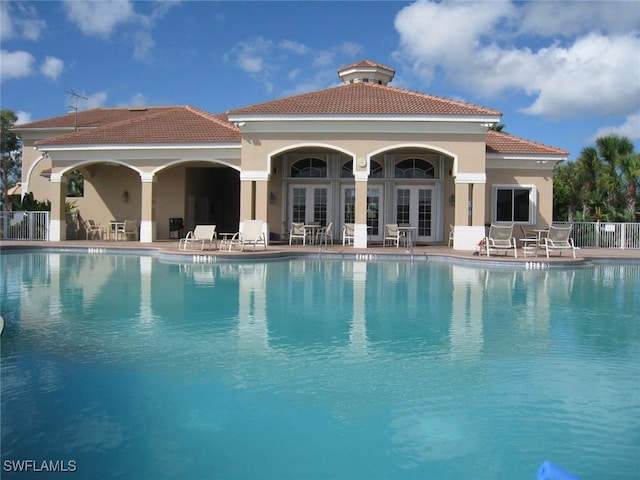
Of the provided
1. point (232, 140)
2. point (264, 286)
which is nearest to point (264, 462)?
point (264, 286)

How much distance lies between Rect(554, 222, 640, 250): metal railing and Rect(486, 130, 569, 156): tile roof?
3.12 meters

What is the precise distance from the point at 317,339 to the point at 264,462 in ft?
10.6

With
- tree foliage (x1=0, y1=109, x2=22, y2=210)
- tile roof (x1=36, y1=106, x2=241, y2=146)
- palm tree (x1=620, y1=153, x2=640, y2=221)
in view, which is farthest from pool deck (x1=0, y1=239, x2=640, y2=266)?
tree foliage (x1=0, y1=109, x2=22, y2=210)

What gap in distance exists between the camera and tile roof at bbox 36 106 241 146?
22.0 meters

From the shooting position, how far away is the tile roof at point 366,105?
19.5 metres

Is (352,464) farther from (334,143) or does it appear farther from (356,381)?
(334,143)

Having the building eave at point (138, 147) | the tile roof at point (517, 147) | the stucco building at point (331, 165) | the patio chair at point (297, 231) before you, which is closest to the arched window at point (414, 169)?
the stucco building at point (331, 165)

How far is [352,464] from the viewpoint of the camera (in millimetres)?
3906

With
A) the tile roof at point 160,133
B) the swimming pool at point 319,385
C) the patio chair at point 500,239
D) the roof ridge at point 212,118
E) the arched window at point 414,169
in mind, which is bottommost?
the swimming pool at point 319,385

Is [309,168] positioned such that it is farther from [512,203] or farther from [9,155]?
[9,155]

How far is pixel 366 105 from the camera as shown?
2038cm

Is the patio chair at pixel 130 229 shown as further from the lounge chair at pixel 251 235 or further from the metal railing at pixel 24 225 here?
the lounge chair at pixel 251 235

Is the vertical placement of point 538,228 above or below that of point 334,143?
below

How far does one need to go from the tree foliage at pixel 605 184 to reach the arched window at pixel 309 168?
1152cm
